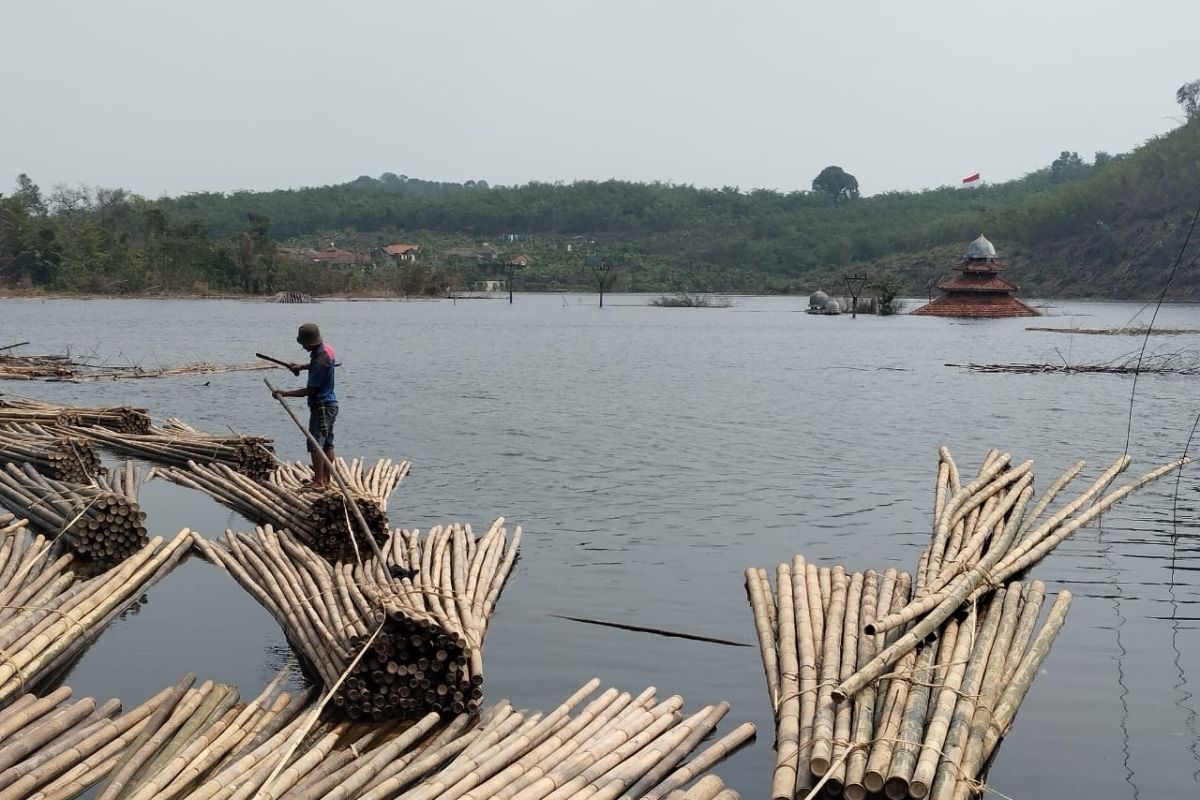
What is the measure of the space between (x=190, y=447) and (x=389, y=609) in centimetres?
1055

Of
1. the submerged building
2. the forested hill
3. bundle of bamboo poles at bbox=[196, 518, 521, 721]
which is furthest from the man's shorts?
the forested hill

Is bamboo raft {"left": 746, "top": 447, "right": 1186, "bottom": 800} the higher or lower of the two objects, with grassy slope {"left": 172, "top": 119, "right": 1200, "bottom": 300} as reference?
lower

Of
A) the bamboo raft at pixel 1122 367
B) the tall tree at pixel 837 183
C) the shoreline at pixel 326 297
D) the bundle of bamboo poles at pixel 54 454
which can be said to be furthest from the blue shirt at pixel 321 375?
the tall tree at pixel 837 183

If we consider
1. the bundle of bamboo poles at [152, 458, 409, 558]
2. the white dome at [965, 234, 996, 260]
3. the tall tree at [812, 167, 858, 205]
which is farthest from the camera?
the tall tree at [812, 167, 858, 205]

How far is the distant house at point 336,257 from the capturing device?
12694 cm

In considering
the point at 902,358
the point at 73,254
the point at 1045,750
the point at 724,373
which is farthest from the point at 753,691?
the point at 73,254

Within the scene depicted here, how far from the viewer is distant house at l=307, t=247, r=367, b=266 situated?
127 metres

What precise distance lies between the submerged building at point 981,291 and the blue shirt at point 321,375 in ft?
221

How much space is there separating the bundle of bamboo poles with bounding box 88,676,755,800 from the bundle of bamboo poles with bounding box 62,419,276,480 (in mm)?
8406

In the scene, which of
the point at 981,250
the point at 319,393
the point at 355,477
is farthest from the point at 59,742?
the point at 981,250

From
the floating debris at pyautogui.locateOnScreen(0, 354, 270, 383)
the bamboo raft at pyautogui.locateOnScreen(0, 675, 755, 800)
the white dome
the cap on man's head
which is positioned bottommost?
the floating debris at pyautogui.locateOnScreen(0, 354, 270, 383)

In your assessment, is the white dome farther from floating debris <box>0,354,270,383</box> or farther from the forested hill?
floating debris <box>0,354,270,383</box>

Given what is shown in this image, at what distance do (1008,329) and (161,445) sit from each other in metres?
59.4

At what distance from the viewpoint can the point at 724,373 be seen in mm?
40844
